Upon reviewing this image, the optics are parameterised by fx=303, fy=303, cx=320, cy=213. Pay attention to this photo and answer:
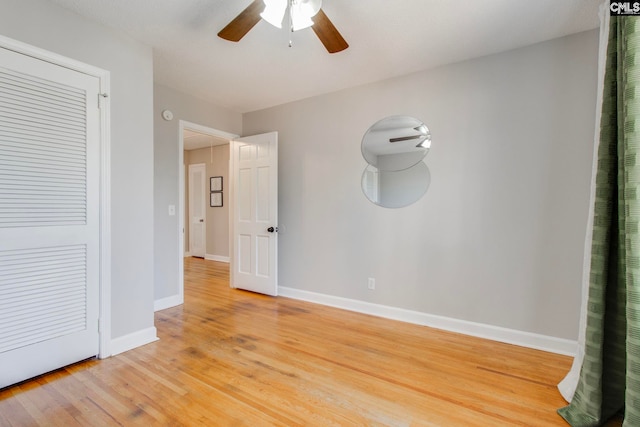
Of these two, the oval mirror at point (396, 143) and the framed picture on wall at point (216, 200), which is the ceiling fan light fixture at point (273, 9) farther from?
the framed picture on wall at point (216, 200)

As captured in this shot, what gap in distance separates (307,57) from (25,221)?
8.20ft

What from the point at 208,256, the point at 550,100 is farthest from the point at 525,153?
the point at 208,256

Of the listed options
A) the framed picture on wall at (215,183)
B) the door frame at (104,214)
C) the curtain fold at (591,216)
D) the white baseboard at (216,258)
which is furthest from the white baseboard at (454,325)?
the framed picture on wall at (215,183)

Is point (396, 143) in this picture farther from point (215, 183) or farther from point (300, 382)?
point (215, 183)

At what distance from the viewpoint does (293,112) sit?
13.1 feet

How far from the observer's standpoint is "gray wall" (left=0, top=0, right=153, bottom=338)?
225cm

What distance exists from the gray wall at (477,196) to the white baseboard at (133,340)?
1858 mm

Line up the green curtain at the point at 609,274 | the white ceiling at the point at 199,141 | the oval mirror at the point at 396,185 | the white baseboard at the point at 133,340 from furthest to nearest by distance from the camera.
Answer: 1. the white ceiling at the point at 199,141
2. the oval mirror at the point at 396,185
3. the white baseboard at the point at 133,340
4. the green curtain at the point at 609,274

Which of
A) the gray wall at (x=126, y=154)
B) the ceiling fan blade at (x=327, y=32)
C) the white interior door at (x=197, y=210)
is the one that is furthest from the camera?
the white interior door at (x=197, y=210)

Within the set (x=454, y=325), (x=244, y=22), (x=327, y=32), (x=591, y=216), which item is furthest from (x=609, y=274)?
(x=244, y=22)

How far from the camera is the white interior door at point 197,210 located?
719 cm

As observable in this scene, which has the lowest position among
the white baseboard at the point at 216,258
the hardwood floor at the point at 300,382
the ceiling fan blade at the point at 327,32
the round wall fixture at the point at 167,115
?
the hardwood floor at the point at 300,382

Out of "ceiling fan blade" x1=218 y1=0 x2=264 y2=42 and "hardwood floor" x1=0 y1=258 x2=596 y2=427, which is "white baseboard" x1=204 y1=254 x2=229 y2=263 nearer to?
"hardwood floor" x1=0 y1=258 x2=596 y2=427

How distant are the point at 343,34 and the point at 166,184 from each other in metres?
2.55
